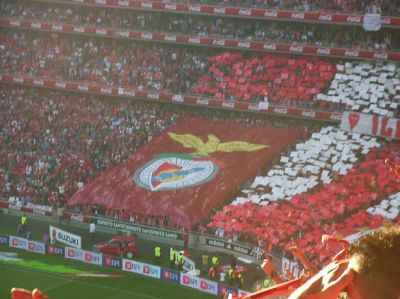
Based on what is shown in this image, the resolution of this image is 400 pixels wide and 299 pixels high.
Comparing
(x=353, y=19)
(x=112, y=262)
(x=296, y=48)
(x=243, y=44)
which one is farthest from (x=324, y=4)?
(x=112, y=262)

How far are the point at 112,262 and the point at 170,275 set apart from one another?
3068mm

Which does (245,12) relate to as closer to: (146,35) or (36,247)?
(146,35)

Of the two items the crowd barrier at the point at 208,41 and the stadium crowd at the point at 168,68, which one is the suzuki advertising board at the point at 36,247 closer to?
the stadium crowd at the point at 168,68

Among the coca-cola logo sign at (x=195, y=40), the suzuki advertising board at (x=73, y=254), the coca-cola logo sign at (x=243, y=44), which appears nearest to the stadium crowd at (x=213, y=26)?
the coca-cola logo sign at (x=243, y=44)

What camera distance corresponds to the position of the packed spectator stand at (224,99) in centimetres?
2789

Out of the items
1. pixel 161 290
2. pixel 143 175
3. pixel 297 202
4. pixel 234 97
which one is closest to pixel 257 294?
pixel 161 290

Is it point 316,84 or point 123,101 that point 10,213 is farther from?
point 316,84

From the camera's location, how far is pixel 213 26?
39562 mm

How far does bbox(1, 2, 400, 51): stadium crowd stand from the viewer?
3559 cm

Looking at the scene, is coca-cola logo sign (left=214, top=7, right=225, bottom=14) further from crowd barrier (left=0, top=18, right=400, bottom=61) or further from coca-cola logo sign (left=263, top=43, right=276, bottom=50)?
coca-cola logo sign (left=263, top=43, right=276, bottom=50)

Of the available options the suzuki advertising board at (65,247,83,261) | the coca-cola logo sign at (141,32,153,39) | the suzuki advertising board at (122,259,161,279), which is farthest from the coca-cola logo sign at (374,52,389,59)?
the suzuki advertising board at (65,247,83,261)

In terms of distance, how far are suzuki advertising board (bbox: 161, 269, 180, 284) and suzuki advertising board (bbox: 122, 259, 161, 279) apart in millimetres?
224

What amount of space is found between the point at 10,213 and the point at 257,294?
109ft

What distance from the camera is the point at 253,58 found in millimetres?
38344
